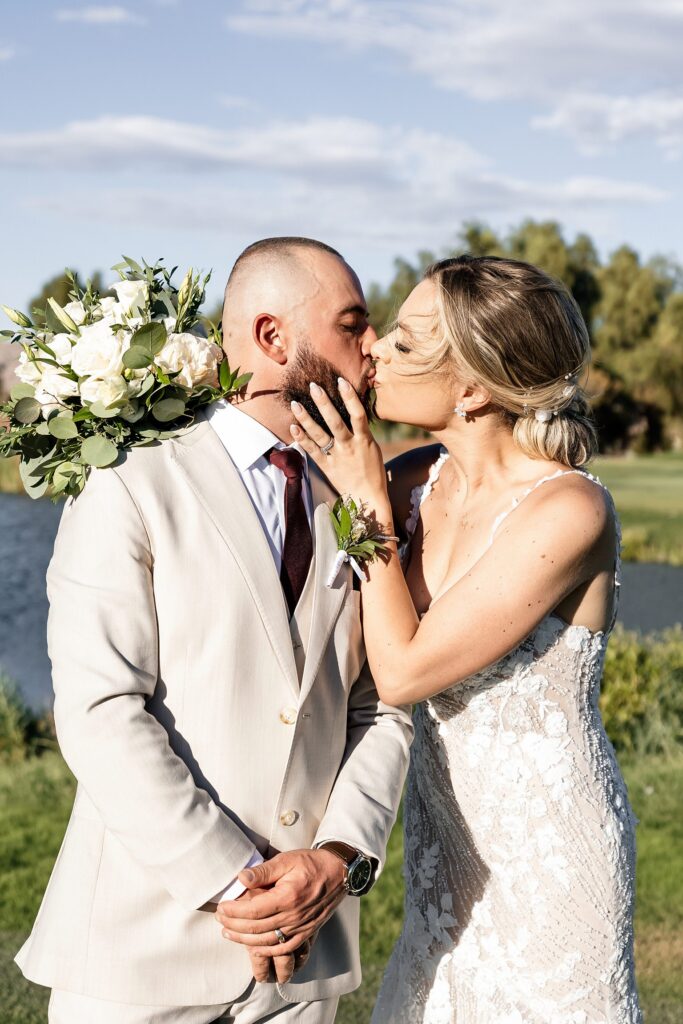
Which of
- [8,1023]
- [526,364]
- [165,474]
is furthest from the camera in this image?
[8,1023]

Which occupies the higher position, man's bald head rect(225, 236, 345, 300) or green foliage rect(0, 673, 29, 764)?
man's bald head rect(225, 236, 345, 300)

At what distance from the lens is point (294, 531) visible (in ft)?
9.67

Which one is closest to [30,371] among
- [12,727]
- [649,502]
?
[12,727]

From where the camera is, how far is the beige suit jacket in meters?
2.59

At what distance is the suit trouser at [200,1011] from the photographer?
2.68 metres

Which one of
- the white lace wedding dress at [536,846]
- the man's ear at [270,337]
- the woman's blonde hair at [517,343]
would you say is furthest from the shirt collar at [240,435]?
the white lace wedding dress at [536,846]

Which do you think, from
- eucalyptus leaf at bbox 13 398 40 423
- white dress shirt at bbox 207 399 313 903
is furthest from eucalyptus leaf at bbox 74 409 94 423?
white dress shirt at bbox 207 399 313 903

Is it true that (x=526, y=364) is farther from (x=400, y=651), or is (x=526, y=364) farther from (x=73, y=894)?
(x=73, y=894)

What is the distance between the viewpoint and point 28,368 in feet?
9.32

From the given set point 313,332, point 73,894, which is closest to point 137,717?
point 73,894

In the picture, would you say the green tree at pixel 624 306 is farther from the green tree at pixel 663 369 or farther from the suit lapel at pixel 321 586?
the suit lapel at pixel 321 586

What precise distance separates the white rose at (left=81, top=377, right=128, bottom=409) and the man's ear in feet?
1.67

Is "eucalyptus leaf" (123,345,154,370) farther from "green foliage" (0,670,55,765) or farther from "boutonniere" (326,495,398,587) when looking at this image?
"green foliage" (0,670,55,765)

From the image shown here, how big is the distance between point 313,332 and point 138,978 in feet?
5.67
